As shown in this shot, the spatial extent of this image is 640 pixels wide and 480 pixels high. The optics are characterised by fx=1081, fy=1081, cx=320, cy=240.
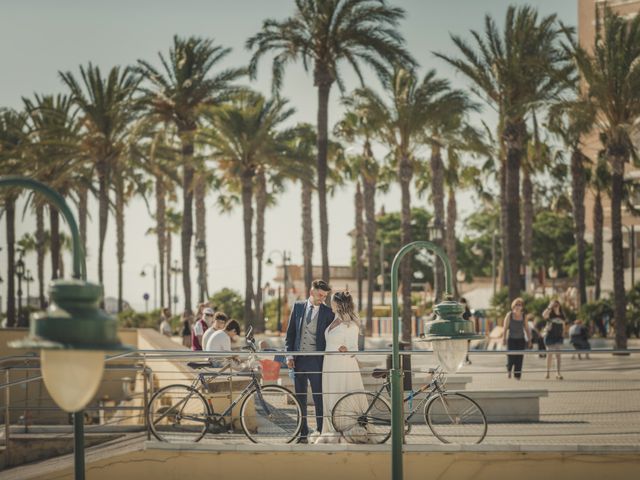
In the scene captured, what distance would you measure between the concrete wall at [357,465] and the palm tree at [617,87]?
59.5 ft

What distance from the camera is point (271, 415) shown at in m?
→ 12.5

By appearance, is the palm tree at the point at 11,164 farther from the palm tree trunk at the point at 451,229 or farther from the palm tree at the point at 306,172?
the palm tree trunk at the point at 451,229

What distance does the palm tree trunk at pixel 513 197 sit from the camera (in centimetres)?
3259

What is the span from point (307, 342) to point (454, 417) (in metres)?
1.86

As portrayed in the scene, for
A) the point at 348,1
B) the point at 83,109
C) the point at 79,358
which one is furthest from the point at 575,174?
the point at 79,358

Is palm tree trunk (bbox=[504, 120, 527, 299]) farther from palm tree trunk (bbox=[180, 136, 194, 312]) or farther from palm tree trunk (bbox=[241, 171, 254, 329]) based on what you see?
palm tree trunk (bbox=[180, 136, 194, 312])

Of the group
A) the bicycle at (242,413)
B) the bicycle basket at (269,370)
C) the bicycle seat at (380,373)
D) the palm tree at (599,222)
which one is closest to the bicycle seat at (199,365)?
the bicycle at (242,413)

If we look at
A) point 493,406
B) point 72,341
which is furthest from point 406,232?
point 72,341

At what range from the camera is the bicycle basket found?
1259 centimetres

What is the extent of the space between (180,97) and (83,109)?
438 cm

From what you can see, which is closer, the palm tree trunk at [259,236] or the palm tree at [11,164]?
the palm tree at [11,164]

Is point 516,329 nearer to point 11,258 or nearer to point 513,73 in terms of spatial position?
point 513,73

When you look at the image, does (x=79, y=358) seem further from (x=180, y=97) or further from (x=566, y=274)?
(x=566, y=274)

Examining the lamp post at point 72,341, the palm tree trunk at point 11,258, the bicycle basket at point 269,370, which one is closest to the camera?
the lamp post at point 72,341
